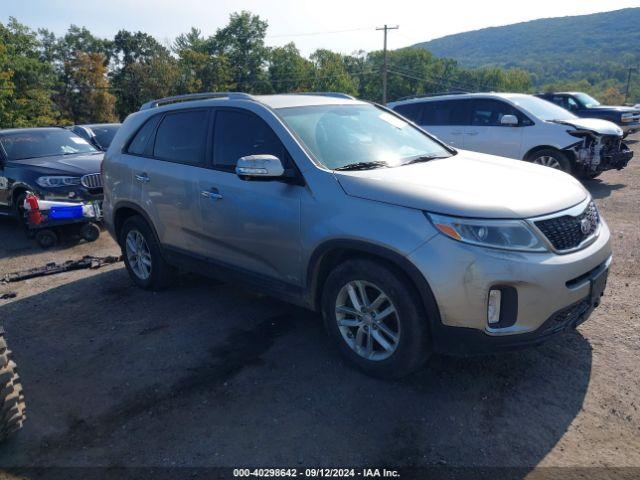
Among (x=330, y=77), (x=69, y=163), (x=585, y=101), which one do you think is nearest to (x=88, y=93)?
(x=330, y=77)

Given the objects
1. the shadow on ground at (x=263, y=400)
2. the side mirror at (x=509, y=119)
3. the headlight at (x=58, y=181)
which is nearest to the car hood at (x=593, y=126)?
the side mirror at (x=509, y=119)

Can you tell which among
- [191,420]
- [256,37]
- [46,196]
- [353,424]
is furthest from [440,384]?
→ [256,37]

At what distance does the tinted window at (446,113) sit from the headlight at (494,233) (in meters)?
7.90

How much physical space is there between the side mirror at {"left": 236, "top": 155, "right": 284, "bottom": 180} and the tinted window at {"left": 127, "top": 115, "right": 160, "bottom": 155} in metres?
2.00

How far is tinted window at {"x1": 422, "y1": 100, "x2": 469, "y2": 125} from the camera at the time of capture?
10367 millimetres

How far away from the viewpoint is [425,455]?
9.00ft

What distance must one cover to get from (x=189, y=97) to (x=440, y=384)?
137 inches

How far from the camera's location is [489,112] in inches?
396

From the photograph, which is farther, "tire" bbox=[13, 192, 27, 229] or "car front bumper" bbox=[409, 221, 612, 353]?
"tire" bbox=[13, 192, 27, 229]

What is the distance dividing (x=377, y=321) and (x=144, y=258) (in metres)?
3.02

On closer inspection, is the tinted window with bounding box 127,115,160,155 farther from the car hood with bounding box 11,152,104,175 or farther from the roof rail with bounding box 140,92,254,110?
the car hood with bounding box 11,152,104,175

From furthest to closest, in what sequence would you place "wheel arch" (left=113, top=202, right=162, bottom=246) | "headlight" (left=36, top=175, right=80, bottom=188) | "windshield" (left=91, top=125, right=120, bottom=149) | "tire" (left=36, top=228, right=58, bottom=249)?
"windshield" (left=91, top=125, right=120, bottom=149)
"headlight" (left=36, top=175, right=80, bottom=188)
"tire" (left=36, top=228, right=58, bottom=249)
"wheel arch" (left=113, top=202, right=162, bottom=246)

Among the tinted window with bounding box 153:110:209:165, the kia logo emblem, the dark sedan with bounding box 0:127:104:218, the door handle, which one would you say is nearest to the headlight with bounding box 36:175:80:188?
the dark sedan with bounding box 0:127:104:218

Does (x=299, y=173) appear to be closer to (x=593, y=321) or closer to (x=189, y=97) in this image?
(x=189, y=97)
